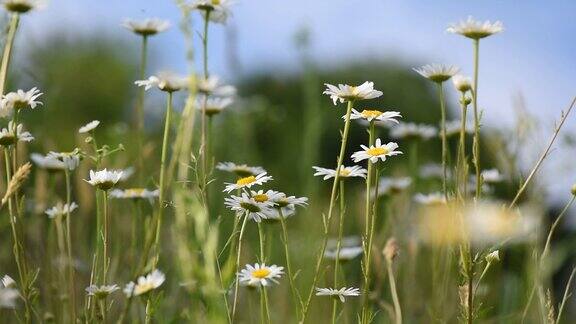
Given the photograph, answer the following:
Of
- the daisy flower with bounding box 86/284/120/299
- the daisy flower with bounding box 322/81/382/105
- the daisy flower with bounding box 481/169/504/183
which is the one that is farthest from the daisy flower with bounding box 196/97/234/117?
the daisy flower with bounding box 481/169/504/183

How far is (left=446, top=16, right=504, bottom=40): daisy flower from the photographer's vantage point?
163 centimetres

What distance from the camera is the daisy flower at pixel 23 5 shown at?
1.67m

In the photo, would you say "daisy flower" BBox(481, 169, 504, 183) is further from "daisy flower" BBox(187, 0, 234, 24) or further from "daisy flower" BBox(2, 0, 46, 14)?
"daisy flower" BBox(2, 0, 46, 14)

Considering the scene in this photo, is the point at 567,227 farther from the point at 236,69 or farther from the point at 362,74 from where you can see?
the point at 236,69

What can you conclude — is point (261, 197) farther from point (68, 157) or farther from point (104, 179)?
point (68, 157)

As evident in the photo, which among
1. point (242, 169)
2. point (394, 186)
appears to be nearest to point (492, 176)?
point (394, 186)

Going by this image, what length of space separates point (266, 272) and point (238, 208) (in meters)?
0.14

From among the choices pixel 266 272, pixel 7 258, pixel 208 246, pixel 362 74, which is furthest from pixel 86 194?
pixel 362 74

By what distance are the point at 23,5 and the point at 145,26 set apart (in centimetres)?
32

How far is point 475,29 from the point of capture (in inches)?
64.4

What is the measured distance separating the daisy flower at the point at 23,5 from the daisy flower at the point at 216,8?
29cm

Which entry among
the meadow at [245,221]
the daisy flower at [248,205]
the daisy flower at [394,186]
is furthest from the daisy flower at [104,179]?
the daisy flower at [394,186]

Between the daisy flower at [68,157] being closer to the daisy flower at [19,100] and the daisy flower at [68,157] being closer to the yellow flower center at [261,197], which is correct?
the daisy flower at [19,100]

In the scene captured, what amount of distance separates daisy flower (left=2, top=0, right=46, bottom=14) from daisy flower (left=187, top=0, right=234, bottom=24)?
29 cm
